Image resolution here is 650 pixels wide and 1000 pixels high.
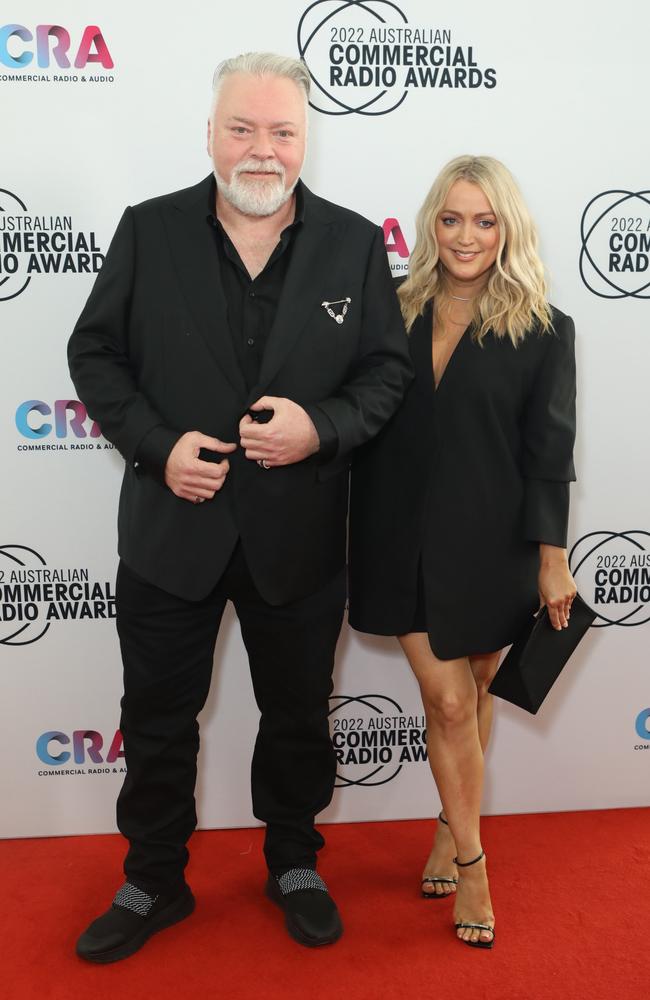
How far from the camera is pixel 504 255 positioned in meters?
2.27

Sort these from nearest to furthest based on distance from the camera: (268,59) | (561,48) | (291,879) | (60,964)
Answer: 1. (268,59)
2. (60,964)
3. (291,879)
4. (561,48)

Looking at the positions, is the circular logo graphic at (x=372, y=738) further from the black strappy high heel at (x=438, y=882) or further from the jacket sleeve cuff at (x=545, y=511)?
the jacket sleeve cuff at (x=545, y=511)

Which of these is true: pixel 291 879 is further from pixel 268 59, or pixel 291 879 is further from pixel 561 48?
pixel 561 48

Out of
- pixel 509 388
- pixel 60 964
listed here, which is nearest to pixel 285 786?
pixel 60 964

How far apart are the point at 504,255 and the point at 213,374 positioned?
75cm

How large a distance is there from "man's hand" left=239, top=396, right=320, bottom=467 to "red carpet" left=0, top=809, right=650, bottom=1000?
1.23 m

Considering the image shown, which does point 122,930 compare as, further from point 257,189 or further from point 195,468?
point 257,189

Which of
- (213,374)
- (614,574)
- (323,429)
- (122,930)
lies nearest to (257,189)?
(213,374)

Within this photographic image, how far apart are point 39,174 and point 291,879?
2.01 m

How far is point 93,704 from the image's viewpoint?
9.55 feet

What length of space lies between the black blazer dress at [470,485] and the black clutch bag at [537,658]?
6 cm

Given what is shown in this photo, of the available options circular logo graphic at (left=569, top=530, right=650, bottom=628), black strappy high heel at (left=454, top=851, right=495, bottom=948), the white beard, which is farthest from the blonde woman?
circular logo graphic at (left=569, top=530, right=650, bottom=628)

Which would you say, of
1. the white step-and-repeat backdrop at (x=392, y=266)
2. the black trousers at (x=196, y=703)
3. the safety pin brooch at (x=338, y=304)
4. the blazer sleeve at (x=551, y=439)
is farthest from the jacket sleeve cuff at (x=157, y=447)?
the blazer sleeve at (x=551, y=439)

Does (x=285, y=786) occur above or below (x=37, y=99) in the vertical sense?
below
